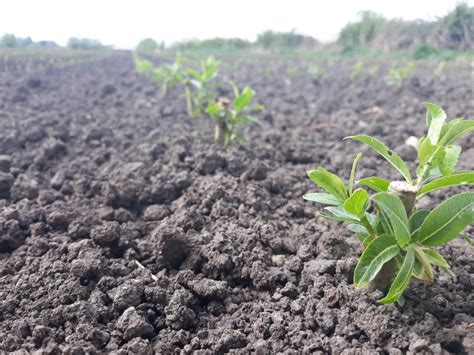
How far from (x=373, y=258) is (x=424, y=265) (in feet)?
0.69

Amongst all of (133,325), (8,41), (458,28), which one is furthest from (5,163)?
(458,28)

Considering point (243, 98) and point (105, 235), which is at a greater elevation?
point (243, 98)

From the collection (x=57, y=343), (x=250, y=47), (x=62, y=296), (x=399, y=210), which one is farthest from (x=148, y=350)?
(x=250, y=47)

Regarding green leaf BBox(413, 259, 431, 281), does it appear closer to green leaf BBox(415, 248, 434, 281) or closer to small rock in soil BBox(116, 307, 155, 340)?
green leaf BBox(415, 248, 434, 281)

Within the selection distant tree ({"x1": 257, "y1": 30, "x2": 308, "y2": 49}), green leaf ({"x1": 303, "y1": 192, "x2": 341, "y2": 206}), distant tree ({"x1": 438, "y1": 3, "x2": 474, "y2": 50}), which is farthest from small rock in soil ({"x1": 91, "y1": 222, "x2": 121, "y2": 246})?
distant tree ({"x1": 257, "y1": 30, "x2": 308, "y2": 49})

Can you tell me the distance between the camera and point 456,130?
1730 mm

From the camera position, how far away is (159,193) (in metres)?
3.01

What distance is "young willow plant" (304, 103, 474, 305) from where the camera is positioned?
1587mm

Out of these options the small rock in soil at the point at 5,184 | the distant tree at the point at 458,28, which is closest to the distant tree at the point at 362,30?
the distant tree at the point at 458,28

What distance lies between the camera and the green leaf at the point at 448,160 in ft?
5.39

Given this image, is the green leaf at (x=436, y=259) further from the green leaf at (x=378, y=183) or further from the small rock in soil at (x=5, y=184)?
the small rock in soil at (x=5, y=184)

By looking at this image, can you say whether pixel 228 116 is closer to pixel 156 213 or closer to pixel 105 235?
pixel 156 213

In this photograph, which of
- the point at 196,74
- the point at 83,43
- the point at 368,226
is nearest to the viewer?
the point at 368,226

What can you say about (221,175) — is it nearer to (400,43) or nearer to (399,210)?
(399,210)
